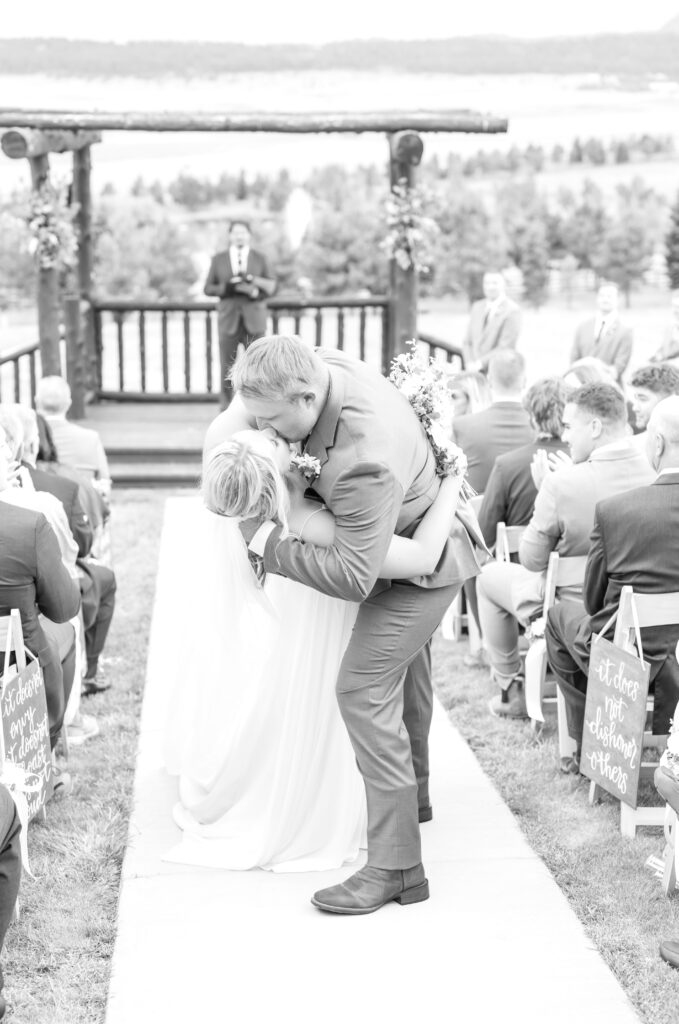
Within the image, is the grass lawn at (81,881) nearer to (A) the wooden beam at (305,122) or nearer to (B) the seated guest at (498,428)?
(B) the seated guest at (498,428)

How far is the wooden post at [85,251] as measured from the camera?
12562mm

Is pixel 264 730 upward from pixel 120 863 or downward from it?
upward

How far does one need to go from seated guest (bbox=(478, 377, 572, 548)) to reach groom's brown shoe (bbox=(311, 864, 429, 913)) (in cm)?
223

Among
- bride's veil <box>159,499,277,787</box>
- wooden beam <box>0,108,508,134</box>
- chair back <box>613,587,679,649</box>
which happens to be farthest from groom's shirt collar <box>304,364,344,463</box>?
wooden beam <box>0,108,508,134</box>

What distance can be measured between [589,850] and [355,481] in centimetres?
168

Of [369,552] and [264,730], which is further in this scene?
[264,730]

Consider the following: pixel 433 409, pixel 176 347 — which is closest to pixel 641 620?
pixel 433 409

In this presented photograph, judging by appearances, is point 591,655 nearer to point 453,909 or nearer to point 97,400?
point 453,909

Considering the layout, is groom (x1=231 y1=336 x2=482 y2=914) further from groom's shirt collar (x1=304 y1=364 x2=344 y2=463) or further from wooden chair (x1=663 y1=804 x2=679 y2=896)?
wooden chair (x1=663 y1=804 x2=679 y2=896)

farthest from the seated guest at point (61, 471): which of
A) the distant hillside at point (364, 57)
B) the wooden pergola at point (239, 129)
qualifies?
the distant hillside at point (364, 57)

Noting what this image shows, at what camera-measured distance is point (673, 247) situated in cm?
1952

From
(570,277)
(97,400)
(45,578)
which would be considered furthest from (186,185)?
(45,578)

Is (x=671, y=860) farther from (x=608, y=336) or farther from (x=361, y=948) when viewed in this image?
(x=608, y=336)

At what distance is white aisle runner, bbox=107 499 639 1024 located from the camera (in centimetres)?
331
